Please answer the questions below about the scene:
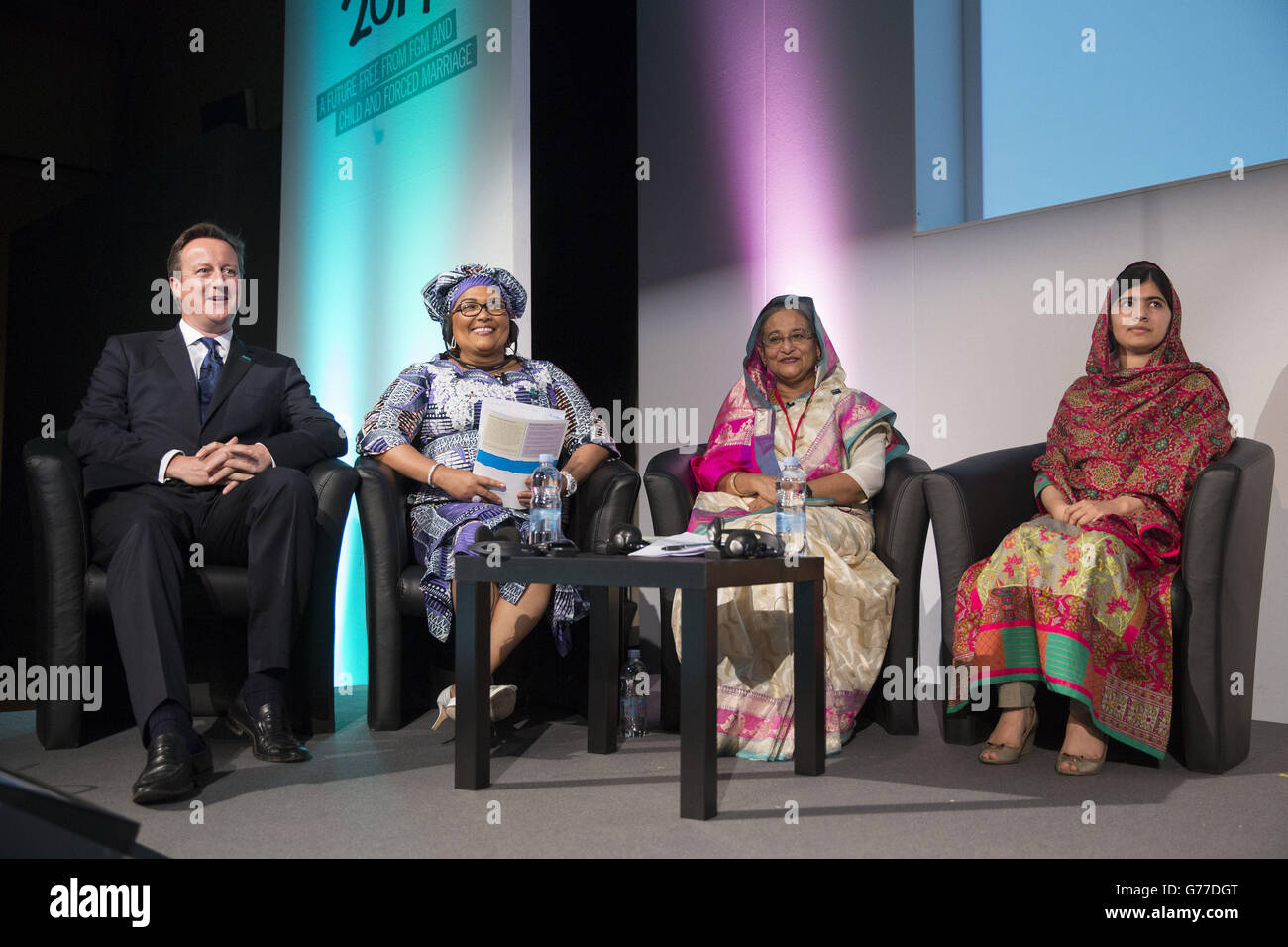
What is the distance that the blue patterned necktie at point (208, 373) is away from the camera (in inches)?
124

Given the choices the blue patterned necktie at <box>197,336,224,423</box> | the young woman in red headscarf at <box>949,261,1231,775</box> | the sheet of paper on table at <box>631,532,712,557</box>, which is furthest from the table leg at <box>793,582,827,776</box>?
the blue patterned necktie at <box>197,336,224,423</box>

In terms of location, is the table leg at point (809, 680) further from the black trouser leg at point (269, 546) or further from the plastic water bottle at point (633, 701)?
the black trouser leg at point (269, 546)

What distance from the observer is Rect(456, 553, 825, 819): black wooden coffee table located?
7.23ft

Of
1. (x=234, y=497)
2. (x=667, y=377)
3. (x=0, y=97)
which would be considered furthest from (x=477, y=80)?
(x=0, y=97)

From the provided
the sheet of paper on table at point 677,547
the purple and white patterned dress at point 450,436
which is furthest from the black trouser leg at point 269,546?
the sheet of paper on table at point 677,547

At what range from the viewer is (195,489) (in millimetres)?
2959

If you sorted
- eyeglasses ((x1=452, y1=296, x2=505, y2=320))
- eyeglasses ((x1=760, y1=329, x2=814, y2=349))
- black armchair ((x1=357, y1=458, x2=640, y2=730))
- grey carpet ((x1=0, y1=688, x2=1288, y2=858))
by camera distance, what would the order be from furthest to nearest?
1. eyeglasses ((x1=452, y1=296, x2=505, y2=320))
2. eyeglasses ((x1=760, y1=329, x2=814, y2=349))
3. black armchair ((x1=357, y1=458, x2=640, y2=730))
4. grey carpet ((x1=0, y1=688, x2=1288, y2=858))

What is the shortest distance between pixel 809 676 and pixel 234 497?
1494 millimetres

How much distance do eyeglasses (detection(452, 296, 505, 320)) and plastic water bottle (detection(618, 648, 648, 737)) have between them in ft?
3.83

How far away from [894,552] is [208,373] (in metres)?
1.94

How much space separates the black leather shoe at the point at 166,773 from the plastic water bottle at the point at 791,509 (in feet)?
4.35

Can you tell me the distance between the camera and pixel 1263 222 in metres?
3.24

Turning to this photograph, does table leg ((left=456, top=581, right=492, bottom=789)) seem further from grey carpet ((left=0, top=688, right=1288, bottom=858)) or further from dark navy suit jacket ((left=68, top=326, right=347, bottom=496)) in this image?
dark navy suit jacket ((left=68, top=326, right=347, bottom=496))
